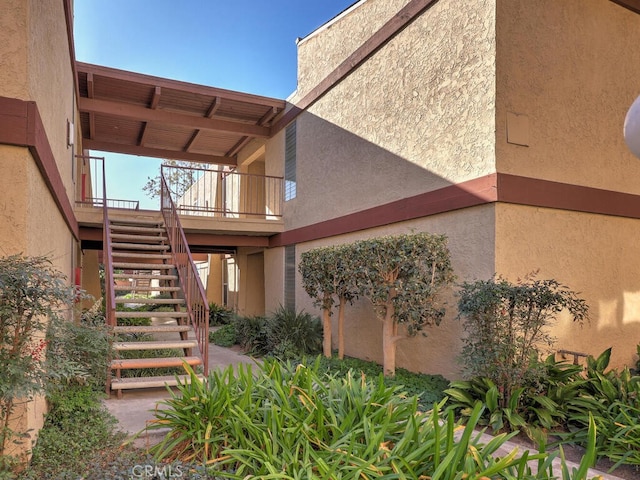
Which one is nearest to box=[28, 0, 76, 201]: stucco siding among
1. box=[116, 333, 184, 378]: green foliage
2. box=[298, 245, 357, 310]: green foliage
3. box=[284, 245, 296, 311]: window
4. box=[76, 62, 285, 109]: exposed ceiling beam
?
box=[116, 333, 184, 378]: green foliage

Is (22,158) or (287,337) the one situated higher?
(22,158)

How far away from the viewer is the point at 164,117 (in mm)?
10125

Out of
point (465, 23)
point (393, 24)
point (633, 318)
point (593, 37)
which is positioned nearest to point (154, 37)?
point (393, 24)

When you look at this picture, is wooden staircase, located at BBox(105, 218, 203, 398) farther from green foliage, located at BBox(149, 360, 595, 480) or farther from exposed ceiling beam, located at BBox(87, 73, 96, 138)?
exposed ceiling beam, located at BBox(87, 73, 96, 138)

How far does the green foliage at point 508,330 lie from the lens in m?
4.57

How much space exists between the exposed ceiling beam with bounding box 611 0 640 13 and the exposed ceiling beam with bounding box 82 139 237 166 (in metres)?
10.0

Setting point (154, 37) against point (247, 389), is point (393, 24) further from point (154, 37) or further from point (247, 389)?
point (154, 37)

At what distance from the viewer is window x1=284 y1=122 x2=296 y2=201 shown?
10.2m

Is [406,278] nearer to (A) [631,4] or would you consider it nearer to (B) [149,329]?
(B) [149,329]

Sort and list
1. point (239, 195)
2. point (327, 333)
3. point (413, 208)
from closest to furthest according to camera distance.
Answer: point (413, 208), point (327, 333), point (239, 195)

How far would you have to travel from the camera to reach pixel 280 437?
303cm

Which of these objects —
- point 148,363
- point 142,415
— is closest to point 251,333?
point 148,363

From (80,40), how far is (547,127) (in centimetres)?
777

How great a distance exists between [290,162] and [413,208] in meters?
4.48
